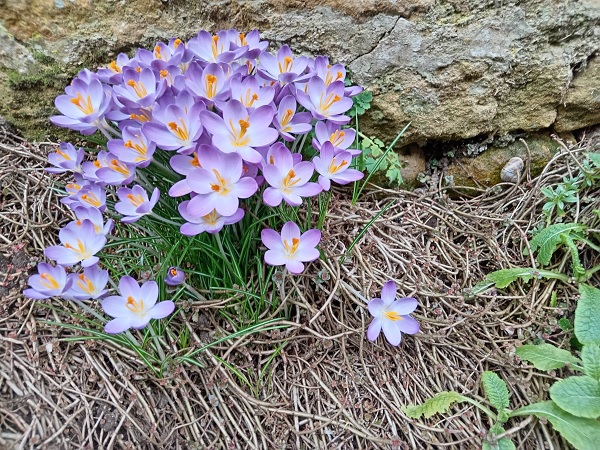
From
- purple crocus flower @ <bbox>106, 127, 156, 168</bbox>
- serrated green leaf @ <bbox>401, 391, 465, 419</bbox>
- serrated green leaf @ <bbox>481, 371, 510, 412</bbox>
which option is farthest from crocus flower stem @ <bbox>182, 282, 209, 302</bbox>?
serrated green leaf @ <bbox>481, 371, 510, 412</bbox>

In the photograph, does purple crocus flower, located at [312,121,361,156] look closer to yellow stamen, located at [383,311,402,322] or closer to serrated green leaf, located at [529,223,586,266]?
yellow stamen, located at [383,311,402,322]

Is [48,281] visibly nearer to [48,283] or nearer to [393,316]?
[48,283]

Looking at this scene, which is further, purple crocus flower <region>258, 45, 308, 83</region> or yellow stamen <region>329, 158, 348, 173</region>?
purple crocus flower <region>258, 45, 308, 83</region>

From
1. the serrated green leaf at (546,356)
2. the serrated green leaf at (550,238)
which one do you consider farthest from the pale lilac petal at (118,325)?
the serrated green leaf at (550,238)

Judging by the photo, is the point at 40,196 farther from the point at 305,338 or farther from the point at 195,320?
the point at 305,338

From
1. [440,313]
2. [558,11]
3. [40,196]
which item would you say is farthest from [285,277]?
[558,11]

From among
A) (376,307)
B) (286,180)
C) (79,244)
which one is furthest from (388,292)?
(79,244)
